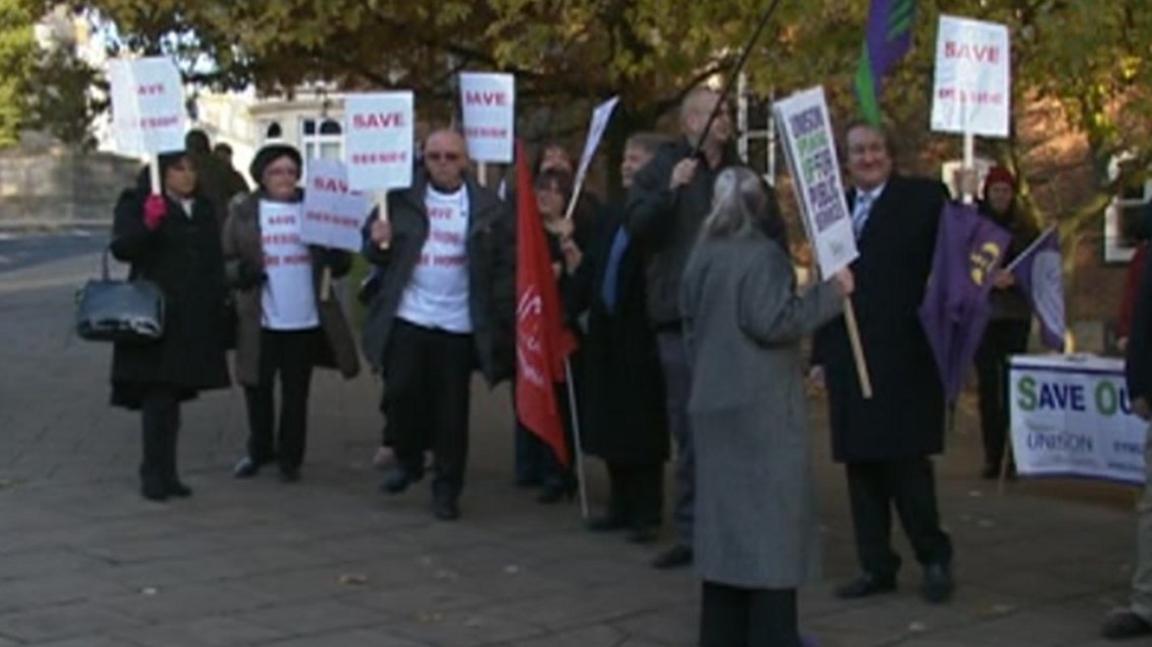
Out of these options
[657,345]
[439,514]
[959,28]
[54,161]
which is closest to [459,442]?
[439,514]

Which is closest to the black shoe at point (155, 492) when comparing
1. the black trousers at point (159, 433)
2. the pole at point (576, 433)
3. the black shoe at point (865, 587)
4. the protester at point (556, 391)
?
the black trousers at point (159, 433)

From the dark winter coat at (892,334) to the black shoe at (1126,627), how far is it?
100 cm

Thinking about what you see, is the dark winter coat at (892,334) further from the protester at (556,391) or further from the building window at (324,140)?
the building window at (324,140)

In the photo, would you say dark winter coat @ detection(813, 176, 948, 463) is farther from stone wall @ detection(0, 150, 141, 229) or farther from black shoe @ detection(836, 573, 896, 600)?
stone wall @ detection(0, 150, 141, 229)

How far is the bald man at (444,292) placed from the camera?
9977mm

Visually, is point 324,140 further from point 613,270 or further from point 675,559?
point 675,559

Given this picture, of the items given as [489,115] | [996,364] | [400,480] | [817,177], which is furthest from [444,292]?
[996,364]

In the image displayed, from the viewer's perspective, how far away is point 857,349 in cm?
793

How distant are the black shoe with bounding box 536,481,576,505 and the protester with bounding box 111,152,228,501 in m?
1.81

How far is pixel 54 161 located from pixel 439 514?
58.4m

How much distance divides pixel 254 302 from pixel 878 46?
4254 mm

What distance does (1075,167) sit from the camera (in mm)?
18312

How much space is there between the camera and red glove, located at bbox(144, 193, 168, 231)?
10227 millimetres

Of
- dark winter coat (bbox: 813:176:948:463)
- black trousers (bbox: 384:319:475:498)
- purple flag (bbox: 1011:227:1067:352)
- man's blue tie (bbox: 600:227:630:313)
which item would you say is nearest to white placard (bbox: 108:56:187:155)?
black trousers (bbox: 384:319:475:498)
